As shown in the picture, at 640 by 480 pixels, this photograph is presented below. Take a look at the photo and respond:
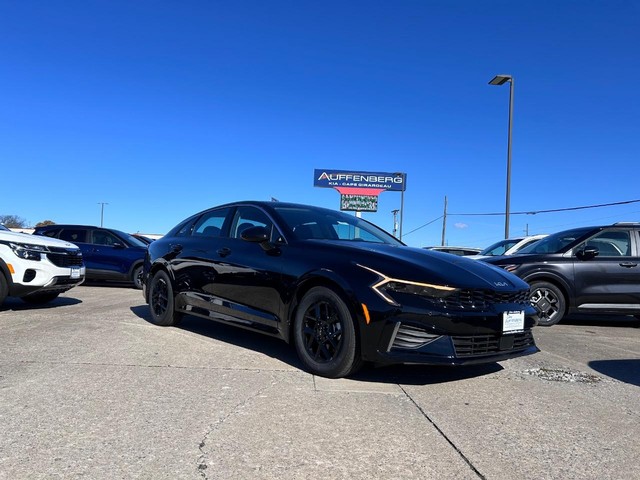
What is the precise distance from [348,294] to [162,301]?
3.32m

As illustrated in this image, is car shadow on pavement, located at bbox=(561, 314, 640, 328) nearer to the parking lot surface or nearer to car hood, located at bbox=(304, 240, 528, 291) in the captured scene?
the parking lot surface

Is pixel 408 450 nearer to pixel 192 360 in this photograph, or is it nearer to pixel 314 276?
pixel 314 276

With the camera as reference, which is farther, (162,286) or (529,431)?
(162,286)

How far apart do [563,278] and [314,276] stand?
5.15m

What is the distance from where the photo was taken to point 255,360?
15.6 ft

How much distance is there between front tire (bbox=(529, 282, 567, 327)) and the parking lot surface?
7.65 ft

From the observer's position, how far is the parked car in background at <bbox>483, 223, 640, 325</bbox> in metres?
7.68

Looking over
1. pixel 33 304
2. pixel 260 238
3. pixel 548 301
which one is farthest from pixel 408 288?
pixel 33 304

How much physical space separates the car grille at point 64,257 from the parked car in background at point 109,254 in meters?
3.98

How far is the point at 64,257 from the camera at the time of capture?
25.5 feet

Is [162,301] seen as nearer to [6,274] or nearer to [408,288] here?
[6,274]

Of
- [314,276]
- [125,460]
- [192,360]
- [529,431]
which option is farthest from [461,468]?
[192,360]

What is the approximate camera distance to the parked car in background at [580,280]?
7.68m

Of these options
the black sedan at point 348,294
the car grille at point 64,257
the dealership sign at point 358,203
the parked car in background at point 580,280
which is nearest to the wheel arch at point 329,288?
the black sedan at point 348,294
